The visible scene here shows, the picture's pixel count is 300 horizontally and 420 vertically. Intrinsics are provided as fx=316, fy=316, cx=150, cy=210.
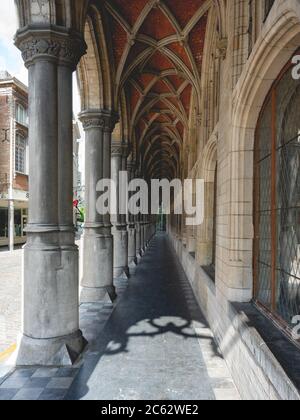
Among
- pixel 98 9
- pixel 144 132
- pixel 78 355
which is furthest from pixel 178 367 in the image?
pixel 144 132

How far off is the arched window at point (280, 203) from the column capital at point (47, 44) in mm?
3028

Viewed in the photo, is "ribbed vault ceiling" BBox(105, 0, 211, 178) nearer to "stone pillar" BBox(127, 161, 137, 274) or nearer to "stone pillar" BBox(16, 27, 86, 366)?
"stone pillar" BBox(127, 161, 137, 274)

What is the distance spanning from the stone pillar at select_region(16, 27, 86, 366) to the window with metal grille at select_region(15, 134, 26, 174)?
2022cm

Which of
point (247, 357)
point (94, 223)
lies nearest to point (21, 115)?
point (94, 223)

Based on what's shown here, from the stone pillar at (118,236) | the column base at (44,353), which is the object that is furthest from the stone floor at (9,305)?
the stone pillar at (118,236)

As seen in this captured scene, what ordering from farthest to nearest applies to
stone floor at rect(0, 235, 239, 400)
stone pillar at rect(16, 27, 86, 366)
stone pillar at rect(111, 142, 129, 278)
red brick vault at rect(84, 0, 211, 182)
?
stone pillar at rect(111, 142, 129, 278), red brick vault at rect(84, 0, 211, 182), stone pillar at rect(16, 27, 86, 366), stone floor at rect(0, 235, 239, 400)

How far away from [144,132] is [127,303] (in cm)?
→ 1292

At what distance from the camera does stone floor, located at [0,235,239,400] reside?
370 cm

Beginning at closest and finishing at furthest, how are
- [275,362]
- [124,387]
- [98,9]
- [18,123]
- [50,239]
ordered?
[275,362] → [124,387] → [50,239] → [98,9] → [18,123]

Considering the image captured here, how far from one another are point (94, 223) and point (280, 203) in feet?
16.7

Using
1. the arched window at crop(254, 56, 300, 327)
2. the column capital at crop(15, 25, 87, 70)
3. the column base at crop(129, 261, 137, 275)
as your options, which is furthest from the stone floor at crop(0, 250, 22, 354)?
the column capital at crop(15, 25, 87, 70)

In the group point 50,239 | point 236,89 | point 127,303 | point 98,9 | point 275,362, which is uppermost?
point 98,9

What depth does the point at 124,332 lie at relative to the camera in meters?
5.77
